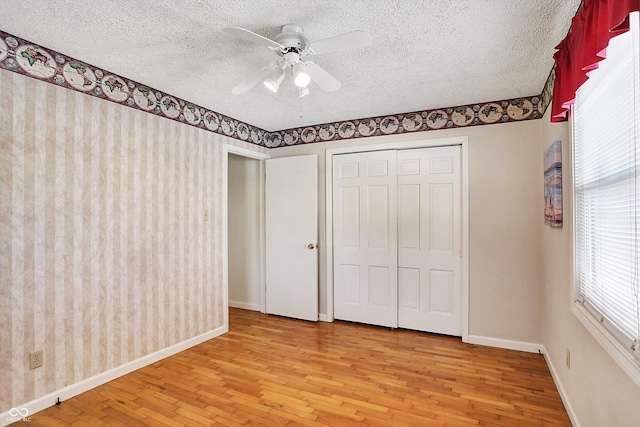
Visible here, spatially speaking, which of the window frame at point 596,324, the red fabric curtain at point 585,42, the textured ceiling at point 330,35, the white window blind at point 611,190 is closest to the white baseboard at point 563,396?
the window frame at point 596,324

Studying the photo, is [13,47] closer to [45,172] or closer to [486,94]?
[45,172]

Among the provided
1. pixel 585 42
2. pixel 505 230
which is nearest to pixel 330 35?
pixel 585 42

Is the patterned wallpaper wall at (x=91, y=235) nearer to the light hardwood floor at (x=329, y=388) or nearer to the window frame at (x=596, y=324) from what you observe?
the light hardwood floor at (x=329, y=388)

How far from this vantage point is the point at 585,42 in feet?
4.99

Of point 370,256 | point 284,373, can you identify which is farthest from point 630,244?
point 370,256

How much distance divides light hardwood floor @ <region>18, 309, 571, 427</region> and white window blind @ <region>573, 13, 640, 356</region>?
38.4 inches

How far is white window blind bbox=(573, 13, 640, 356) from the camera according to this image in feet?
4.18

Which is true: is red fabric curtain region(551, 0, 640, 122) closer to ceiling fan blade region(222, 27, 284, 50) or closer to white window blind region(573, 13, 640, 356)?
white window blind region(573, 13, 640, 356)

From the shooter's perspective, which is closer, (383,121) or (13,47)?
(13,47)

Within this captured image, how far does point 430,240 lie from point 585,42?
2.37m

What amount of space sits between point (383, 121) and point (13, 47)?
312 cm

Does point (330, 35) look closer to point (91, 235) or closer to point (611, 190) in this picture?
point (611, 190)

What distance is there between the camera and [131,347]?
282 centimetres

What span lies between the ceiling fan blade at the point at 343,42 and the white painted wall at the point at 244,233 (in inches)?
116
